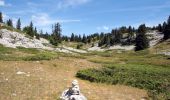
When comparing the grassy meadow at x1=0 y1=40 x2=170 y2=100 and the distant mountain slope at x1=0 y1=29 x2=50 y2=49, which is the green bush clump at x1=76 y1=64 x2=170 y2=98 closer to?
the grassy meadow at x1=0 y1=40 x2=170 y2=100

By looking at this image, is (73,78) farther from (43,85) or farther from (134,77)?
(134,77)

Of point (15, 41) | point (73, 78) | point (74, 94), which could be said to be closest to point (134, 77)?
point (73, 78)

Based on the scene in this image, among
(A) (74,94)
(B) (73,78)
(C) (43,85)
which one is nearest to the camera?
(A) (74,94)

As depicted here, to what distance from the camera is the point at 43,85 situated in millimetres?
27125

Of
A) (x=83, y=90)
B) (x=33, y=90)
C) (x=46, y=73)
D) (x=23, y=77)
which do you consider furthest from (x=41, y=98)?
(x=46, y=73)

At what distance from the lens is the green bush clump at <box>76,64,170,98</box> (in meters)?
30.7

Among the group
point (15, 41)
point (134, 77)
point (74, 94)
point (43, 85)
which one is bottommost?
point (134, 77)

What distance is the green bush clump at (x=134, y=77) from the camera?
3072cm

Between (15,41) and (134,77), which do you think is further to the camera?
(15,41)

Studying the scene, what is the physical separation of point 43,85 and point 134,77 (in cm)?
1232

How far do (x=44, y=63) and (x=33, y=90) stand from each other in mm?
14388

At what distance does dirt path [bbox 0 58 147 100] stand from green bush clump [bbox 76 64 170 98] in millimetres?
1329

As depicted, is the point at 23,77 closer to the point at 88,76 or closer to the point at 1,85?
the point at 1,85

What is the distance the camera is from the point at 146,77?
33.6 meters
